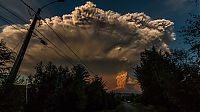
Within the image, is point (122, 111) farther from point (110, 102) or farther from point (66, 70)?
point (66, 70)

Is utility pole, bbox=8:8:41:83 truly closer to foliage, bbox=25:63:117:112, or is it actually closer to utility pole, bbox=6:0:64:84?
utility pole, bbox=6:0:64:84

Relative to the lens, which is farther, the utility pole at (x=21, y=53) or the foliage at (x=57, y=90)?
the foliage at (x=57, y=90)

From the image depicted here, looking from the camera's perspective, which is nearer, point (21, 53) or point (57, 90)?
point (21, 53)

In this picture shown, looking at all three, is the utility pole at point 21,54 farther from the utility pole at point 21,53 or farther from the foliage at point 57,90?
the foliage at point 57,90

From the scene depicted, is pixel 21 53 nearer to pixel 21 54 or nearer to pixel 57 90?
pixel 21 54

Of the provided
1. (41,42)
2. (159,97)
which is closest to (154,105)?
(159,97)

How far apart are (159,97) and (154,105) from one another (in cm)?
383

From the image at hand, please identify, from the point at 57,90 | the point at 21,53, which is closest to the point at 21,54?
the point at 21,53

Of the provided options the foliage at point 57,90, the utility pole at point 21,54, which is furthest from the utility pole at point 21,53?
the foliage at point 57,90

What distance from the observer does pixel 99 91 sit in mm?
62438

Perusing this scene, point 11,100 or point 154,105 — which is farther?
point 154,105

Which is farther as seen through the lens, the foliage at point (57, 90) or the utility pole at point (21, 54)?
the foliage at point (57, 90)

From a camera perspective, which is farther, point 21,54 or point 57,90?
point 57,90

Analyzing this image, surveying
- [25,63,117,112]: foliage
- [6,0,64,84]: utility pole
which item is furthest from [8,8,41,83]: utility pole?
[25,63,117,112]: foliage
